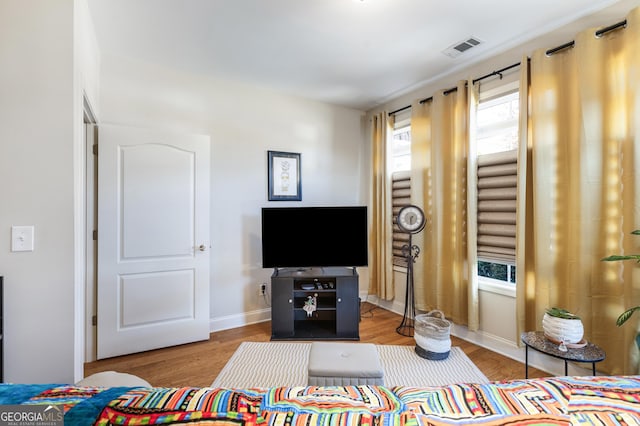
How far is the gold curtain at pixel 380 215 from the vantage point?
358 centimetres

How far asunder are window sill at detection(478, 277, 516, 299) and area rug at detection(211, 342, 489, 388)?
625mm

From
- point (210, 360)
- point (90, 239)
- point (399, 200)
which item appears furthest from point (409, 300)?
point (90, 239)

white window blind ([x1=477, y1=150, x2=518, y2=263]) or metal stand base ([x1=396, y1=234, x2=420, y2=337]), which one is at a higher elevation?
white window blind ([x1=477, y1=150, x2=518, y2=263])

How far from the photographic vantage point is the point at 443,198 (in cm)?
289

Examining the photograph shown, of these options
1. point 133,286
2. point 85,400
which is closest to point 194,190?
point 133,286

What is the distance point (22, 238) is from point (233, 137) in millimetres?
2061

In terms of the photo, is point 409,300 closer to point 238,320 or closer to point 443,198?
point 443,198

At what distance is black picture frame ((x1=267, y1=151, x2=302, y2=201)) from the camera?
3.34m

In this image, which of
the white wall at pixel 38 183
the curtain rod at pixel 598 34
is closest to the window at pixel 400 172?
the curtain rod at pixel 598 34

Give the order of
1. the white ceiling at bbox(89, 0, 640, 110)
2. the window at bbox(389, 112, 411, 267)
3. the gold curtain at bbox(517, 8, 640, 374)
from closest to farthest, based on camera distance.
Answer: the gold curtain at bbox(517, 8, 640, 374)
the white ceiling at bbox(89, 0, 640, 110)
the window at bbox(389, 112, 411, 267)

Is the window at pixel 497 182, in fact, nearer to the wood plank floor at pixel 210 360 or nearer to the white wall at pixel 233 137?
the wood plank floor at pixel 210 360

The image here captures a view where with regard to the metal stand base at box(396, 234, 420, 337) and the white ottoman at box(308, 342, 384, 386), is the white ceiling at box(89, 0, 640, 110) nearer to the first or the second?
the metal stand base at box(396, 234, 420, 337)

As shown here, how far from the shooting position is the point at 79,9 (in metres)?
1.63

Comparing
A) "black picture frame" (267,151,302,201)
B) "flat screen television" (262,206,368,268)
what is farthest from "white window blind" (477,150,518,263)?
"black picture frame" (267,151,302,201)
